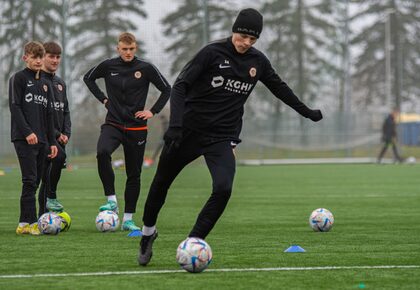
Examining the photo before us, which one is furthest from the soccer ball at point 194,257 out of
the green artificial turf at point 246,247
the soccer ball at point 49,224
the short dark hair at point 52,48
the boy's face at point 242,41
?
the short dark hair at point 52,48

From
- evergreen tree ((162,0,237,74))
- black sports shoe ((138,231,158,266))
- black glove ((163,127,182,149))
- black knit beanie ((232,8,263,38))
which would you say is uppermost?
evergreen tree ((162,0,237,74))

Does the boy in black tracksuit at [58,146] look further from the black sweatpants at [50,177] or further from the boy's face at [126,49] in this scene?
the boy's face at [126,49]

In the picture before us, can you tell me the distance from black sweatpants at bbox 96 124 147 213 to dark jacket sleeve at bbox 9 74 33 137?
114 centimetres

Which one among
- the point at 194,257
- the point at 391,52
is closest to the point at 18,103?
the point at 194,257

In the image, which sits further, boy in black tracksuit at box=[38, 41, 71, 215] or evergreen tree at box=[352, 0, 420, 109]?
evergreen tree at box=[352, 0, 420, 109]

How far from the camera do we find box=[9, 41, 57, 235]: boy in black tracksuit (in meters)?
9.84

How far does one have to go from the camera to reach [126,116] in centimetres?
1083

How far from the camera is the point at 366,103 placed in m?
48.3

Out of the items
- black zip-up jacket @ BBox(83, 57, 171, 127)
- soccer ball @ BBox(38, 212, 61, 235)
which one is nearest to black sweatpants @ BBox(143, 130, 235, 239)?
soccer ball @ BBox(38, 212, 61, 235)

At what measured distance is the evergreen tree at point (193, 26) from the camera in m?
36.1

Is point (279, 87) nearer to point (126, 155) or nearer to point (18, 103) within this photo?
point (18, 103)

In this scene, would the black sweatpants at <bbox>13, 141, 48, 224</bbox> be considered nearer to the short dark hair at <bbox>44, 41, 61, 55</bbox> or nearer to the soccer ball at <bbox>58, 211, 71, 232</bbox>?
the soccer ball at <bbox>58, 211, 71, 232</bbox>

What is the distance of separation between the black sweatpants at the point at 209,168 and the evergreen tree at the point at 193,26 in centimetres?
2841

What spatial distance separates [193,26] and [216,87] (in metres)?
29.5
